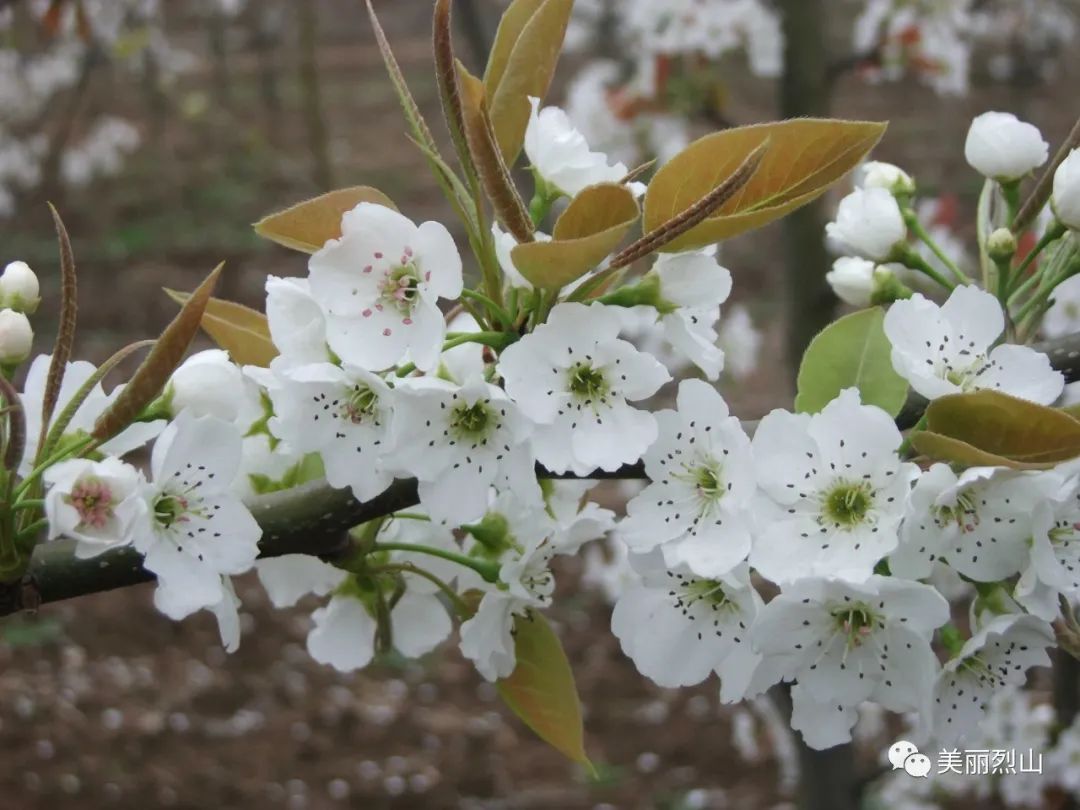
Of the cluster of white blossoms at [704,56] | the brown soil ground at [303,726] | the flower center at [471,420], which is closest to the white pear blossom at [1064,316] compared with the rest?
the cluster of white blossoms at [704,56]

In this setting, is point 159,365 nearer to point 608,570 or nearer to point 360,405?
point 360,405

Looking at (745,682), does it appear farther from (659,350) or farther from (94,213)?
(94,213)

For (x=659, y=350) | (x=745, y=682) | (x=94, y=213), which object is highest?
(x=745, y=682)

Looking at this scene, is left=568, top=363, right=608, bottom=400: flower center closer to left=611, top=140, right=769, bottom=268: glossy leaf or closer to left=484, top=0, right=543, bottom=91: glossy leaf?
left=611, top=140, right=769, bottom=268: glossy leaf

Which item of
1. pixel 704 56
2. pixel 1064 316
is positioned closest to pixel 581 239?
pixel 1064 316

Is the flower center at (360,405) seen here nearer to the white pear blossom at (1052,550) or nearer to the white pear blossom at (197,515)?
the white pear blossom at (197,515)

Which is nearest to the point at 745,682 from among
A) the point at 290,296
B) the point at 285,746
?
the point at 290,296
